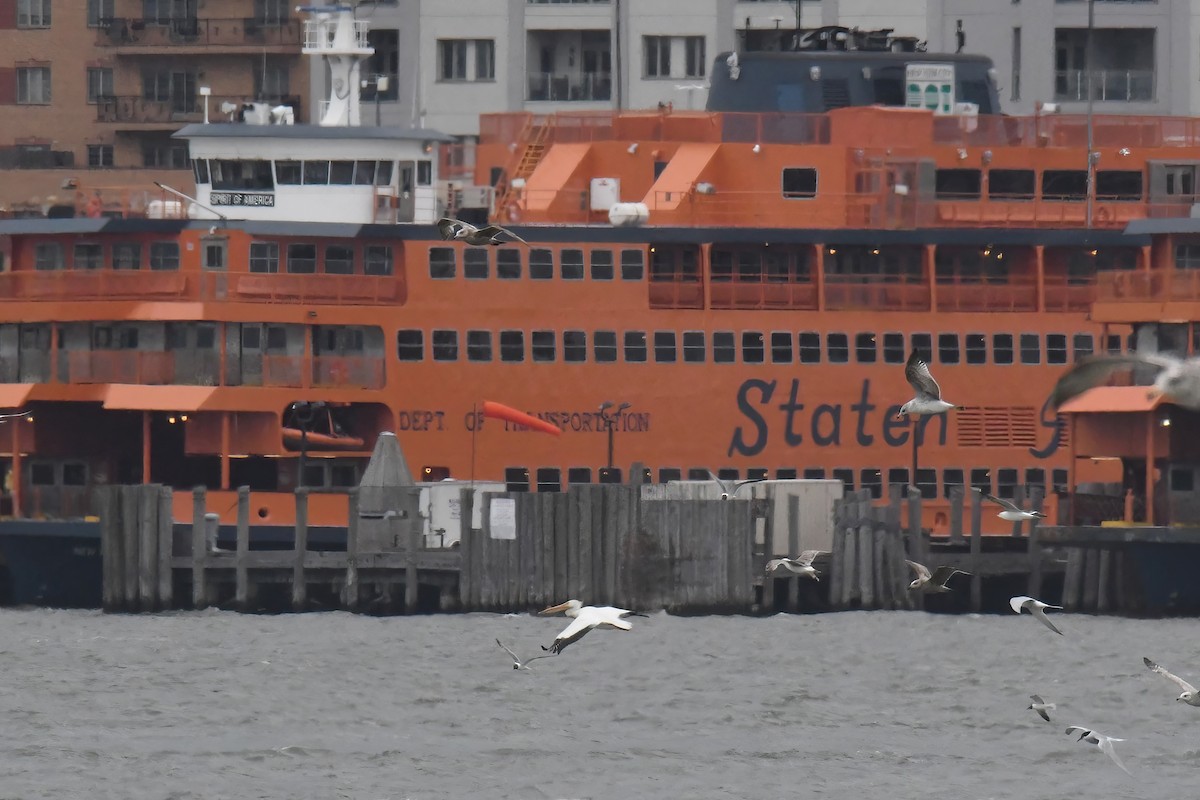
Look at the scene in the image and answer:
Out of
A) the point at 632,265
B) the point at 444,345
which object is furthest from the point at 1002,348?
the point at 444,345

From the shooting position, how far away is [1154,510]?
61.1 metres

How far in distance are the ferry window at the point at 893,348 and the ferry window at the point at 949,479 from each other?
2.69 metres

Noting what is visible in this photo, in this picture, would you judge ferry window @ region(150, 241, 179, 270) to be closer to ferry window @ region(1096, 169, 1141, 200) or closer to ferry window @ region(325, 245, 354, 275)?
ferry window @ region(325, 245, 354, 275)

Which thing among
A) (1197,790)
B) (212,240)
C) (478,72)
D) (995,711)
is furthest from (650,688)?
(478,72)

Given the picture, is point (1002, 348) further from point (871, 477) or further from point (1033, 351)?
point (871, 477)

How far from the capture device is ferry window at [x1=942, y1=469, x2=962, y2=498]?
227 ft

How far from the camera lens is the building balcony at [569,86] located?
9681 cm

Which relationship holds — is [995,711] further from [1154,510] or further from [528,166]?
[528,166]

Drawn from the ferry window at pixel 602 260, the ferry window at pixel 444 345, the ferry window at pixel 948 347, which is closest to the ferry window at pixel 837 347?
the ferry window at pixel 948 347

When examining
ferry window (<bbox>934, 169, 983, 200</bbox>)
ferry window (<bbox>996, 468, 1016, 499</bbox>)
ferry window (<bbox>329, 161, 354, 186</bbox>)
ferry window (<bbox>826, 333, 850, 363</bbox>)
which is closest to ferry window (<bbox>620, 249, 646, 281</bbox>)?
ferry window (<bbox>826, 333, 850, 363</bbox>)

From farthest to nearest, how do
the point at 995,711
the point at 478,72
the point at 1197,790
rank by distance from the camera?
the point at 478,72 < the point at 995,711 < the point at 1197,790

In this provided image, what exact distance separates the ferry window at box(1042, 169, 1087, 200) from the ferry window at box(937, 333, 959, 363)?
4.52 meters

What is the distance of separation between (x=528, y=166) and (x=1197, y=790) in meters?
35.0

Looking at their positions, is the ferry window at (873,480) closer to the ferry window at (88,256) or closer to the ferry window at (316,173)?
the ferry window at (316,173)
